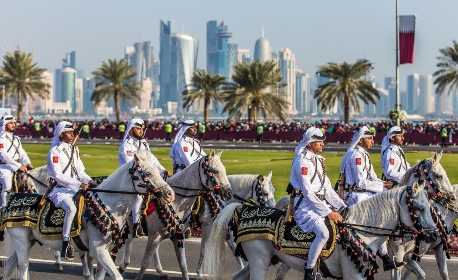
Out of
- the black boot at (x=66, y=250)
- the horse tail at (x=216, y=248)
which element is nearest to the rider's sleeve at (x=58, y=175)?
the black boot at (x=66, y=250)

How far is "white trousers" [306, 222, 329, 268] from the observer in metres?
10.2

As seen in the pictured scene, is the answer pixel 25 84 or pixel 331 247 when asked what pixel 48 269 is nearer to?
pixel 331 247

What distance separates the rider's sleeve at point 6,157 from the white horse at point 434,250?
28.7ft

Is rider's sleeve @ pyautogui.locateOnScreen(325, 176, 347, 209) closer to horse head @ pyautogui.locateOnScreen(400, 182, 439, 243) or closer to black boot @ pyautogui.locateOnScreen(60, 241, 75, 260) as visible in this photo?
horse head @ pyautogui.locateOnScreen(400, 182, 439, 243)

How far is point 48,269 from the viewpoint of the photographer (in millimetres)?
14578

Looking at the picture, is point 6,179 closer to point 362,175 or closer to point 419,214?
point 362,175

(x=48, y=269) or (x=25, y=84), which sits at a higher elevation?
(x=25, y=84)

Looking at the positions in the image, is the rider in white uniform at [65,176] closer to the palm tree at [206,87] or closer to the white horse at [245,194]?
the white horse at [245,194]

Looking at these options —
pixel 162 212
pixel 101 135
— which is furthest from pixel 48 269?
pixel 101 135

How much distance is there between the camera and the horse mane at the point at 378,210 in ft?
34.0

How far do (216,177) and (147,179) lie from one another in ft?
6.82

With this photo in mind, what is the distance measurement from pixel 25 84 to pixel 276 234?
71.9m

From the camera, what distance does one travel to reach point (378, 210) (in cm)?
1042

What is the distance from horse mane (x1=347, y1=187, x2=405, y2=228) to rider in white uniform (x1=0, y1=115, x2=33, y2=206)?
9.02 metres
